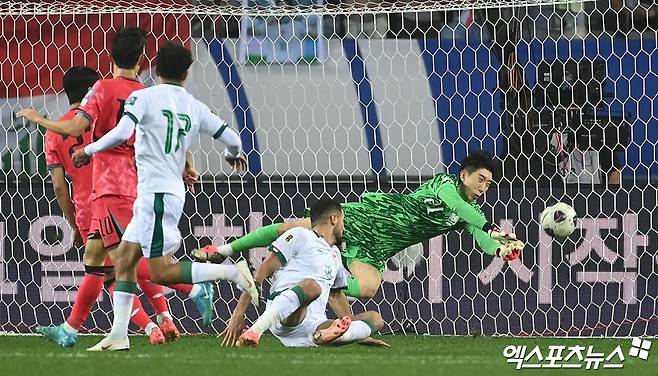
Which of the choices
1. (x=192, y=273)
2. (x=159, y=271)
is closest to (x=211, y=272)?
(x=192, y=273)

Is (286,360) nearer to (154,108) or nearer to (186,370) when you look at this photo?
(186,370)

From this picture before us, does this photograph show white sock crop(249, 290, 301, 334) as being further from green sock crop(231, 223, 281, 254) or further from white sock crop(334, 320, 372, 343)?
green sock crop(231, 223, 281, 254)

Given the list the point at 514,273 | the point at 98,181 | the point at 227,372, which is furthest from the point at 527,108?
the point at 227,372

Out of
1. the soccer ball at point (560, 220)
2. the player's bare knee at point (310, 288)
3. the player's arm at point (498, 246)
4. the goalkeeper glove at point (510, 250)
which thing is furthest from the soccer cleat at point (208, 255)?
the soccer ball at point (560, 220)

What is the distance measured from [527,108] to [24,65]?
334 cm

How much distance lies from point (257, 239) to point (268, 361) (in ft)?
7.70

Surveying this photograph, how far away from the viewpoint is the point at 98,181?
747 cm

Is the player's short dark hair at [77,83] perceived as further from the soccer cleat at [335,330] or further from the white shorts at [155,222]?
the soccer cleat at [335,330]

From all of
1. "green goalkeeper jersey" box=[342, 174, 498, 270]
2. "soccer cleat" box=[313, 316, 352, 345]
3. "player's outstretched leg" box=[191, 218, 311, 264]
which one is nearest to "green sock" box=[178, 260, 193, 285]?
"soccer cleat" box=[313, 316, 352, 345]

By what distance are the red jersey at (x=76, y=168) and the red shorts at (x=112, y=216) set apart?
591 mm

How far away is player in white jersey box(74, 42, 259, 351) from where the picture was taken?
22.7 ft

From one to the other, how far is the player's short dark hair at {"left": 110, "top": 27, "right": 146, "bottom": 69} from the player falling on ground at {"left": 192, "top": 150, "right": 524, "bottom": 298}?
125 centimetres

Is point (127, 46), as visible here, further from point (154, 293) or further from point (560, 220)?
point (560, 220)

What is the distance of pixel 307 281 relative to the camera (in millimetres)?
7410
